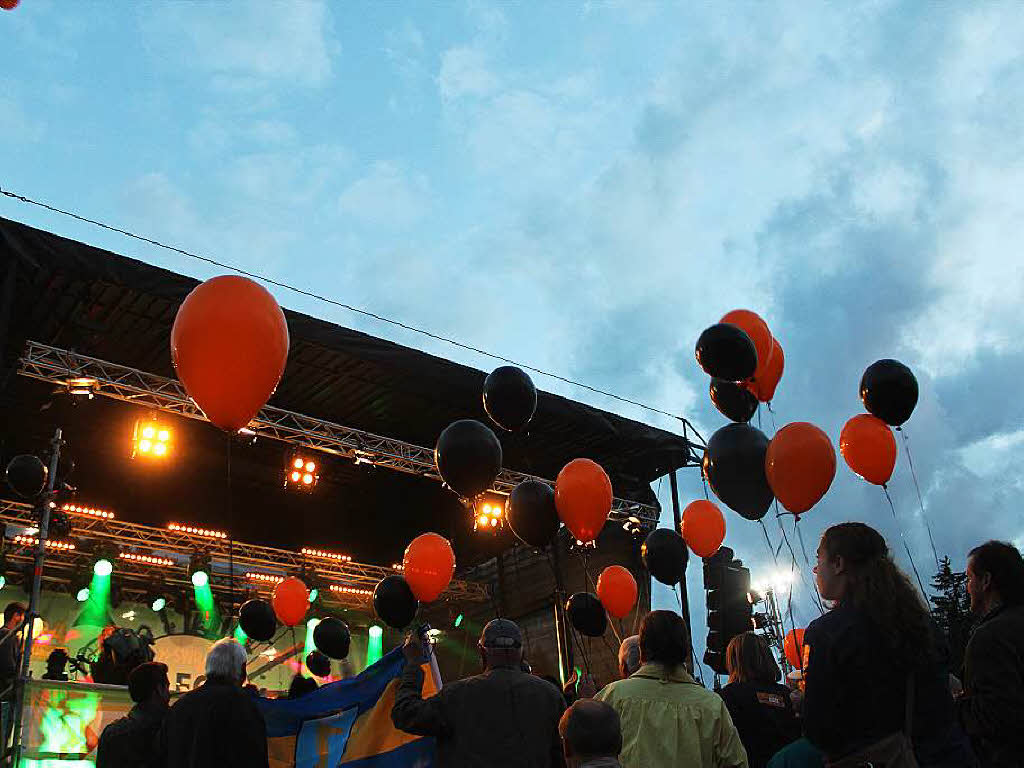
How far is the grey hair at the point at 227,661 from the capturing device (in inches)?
122

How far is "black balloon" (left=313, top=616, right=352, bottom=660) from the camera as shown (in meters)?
7.93

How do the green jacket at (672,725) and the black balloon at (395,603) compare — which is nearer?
the green jacket at (672,725)

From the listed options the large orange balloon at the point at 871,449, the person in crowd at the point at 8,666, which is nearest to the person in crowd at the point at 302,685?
the person in crowd at the point at 8,666

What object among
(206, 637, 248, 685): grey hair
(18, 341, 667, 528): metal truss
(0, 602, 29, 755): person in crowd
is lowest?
(206, 637, 248, 685): grey hair

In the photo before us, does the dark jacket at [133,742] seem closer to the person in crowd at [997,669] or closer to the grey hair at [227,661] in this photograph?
the grey hair at [227,661]

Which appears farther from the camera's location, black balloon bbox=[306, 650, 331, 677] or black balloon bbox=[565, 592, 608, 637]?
black balloon bbox=[565, 592, 608, 637]

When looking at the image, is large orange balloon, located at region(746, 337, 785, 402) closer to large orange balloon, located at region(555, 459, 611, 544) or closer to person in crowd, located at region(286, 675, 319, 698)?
large orange balloon, located at region(555, 459, 611, 544)

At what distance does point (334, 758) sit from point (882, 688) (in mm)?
2690

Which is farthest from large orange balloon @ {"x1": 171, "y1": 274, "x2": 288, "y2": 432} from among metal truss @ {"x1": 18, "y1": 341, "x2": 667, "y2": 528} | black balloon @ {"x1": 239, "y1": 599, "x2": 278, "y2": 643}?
black balloon @ {"x1": 239, "y1": 599, "x2": 278, "y2": 643}

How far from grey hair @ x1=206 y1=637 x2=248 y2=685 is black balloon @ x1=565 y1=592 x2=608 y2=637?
475cm

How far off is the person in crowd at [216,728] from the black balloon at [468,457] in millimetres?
2541

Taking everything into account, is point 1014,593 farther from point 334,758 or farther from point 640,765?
point 334,758

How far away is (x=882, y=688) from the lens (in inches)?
76.5

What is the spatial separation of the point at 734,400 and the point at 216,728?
175 inches
